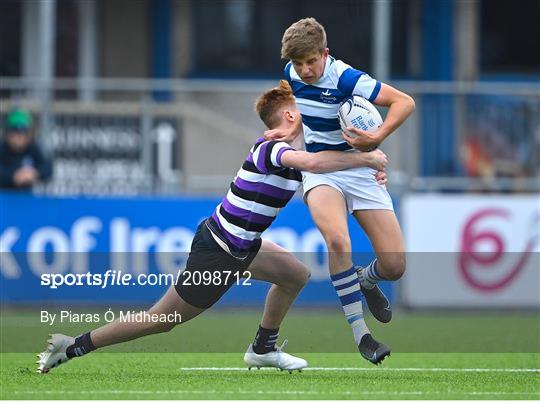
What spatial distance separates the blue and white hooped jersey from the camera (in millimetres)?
8711

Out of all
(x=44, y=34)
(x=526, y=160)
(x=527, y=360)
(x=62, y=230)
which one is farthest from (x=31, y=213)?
(x=527, y=360)

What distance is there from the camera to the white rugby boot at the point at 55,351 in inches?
349

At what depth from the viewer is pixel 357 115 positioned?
28.4 feet

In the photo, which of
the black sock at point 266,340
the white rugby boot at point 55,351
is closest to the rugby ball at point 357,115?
the black sock at point 266,340

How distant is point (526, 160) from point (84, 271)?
5086mm

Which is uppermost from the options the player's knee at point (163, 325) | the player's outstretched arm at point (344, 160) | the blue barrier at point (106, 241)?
the player's outstretched arm at point (344, 160)

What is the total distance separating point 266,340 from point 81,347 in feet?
4.00

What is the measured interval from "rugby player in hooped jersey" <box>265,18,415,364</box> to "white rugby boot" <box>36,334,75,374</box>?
1737mm

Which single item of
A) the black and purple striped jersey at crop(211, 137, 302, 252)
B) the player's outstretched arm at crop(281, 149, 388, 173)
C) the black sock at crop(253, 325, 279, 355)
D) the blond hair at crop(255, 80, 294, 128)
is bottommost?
the black sock at crop(253, 325, 279, 355)

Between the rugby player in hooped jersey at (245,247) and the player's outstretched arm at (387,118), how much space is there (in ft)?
0.61

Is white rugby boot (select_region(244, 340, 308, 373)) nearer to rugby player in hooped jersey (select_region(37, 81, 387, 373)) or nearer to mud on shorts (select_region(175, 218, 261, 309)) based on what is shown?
rugby player in hooped jersey (select_region(37, 81, 387, 373))

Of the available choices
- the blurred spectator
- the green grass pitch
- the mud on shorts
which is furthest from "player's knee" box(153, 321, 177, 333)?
the blurred spectator

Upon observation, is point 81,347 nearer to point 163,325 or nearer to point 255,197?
point 163,325

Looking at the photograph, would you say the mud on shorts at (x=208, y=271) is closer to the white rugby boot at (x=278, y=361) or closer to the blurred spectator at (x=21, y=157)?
the white rugby boot at (x=278, y=361)
